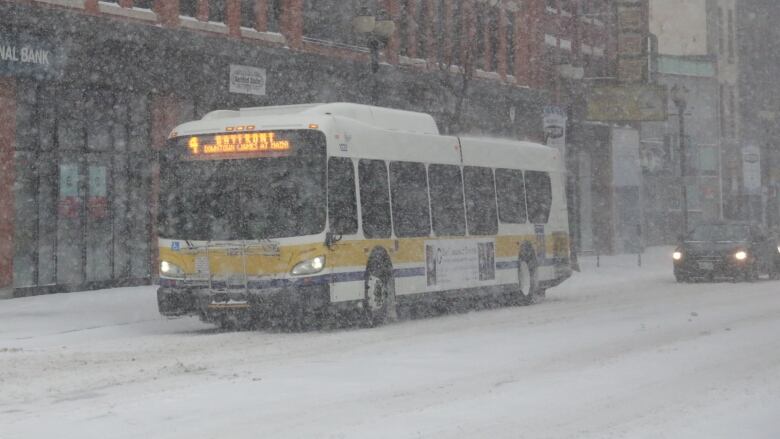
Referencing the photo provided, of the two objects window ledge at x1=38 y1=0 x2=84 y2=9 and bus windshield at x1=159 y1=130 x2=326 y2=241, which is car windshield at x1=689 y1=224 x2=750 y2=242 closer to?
window ledge at x1=38 y1=0 x2=84 y2=9

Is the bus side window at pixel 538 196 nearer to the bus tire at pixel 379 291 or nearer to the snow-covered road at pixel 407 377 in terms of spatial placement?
the snow-covered road at pixel 407 377

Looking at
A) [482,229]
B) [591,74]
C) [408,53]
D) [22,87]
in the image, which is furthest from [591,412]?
[591,74]

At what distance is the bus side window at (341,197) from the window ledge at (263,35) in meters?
12.9

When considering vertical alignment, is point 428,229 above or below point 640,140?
below

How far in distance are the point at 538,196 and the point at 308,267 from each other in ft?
27.0

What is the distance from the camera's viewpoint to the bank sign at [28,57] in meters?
23.6

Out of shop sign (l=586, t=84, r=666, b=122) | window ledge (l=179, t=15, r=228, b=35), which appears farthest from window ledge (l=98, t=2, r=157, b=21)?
shop sign (l=586, t=84, r=666, b=122)

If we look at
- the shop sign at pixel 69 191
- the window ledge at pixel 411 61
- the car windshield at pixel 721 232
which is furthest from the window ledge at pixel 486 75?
the shop sign at pixel 69 191

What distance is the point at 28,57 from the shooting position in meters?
24.0

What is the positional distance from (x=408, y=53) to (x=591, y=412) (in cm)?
2753

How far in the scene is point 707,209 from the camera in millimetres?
68062

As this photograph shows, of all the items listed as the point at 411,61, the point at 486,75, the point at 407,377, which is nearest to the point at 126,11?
the point at 411,61

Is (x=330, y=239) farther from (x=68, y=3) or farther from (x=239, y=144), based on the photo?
(x=68, y=3)

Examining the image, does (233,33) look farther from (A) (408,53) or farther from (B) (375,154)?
(B) (375,154)
